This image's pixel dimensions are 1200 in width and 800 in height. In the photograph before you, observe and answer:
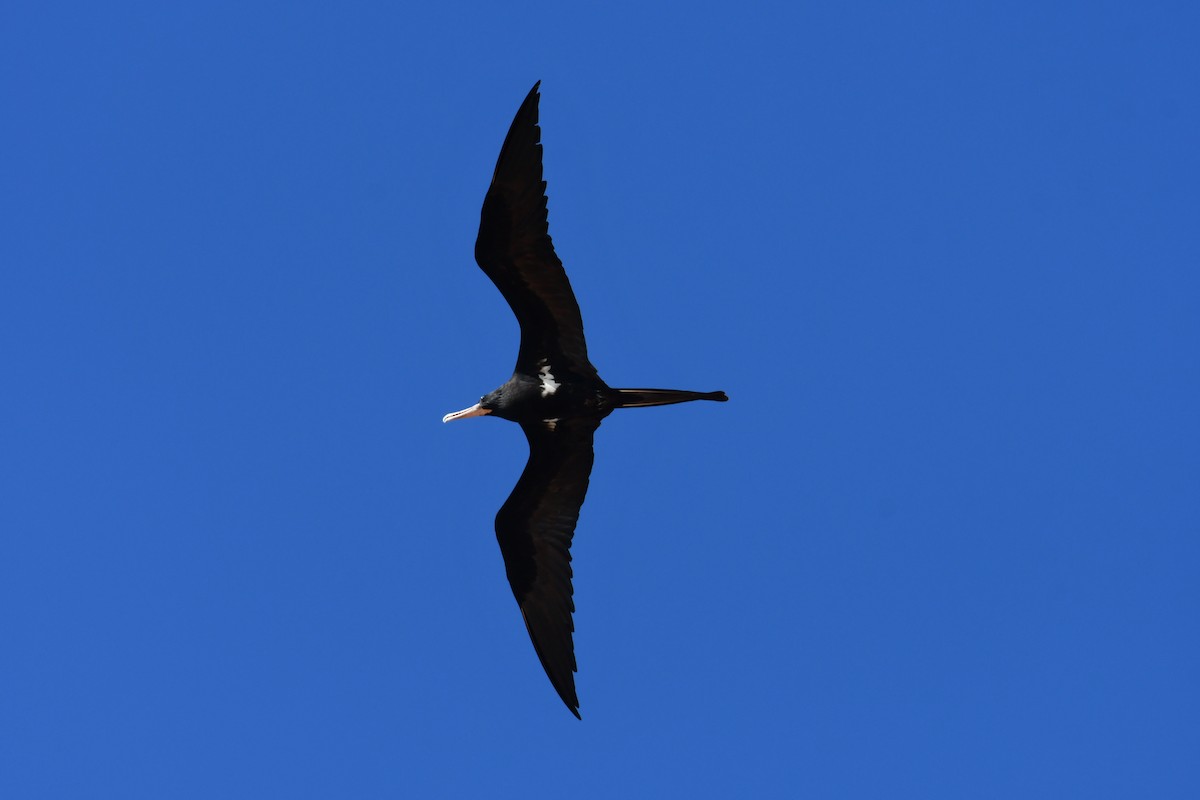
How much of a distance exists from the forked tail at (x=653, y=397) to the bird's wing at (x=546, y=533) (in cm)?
82

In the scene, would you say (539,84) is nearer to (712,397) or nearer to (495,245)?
(495,245)

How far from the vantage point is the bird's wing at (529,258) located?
12.5m

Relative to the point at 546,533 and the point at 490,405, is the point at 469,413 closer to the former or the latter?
the point at 490,405

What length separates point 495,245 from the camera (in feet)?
42.3

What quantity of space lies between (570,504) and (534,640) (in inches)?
56.2

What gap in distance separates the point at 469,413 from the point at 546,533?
148 cm

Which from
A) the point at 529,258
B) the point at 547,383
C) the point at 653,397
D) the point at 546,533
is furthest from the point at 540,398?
the point at 546,533

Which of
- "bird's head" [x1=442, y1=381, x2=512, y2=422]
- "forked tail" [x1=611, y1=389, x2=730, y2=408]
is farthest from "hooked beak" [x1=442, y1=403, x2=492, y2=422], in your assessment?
"forked tail" [x1=611, y1=389, x2=730, y2=408]

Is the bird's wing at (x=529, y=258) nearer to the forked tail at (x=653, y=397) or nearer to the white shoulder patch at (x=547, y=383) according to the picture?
the white shoulder patch at (x=547, y=383)

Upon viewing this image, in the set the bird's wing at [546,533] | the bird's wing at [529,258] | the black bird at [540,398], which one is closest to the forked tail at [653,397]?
the black bird at [540,398]

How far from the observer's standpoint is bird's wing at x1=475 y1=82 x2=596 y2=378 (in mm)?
12508

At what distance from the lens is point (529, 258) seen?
42.5 feet

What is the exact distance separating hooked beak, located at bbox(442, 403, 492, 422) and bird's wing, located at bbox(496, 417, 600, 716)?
45 centimetres

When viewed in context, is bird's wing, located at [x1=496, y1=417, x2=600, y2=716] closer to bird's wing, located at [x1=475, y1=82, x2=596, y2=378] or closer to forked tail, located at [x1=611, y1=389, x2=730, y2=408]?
forked tail, located at [x1=611, y1=389, x2=730, y2=408]
